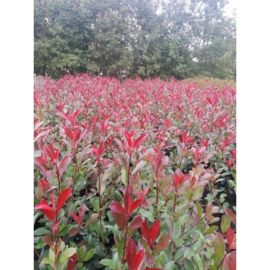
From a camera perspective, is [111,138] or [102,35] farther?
[102,35]

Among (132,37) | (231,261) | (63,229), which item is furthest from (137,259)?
(132,37)

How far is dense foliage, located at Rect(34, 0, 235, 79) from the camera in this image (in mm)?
1861

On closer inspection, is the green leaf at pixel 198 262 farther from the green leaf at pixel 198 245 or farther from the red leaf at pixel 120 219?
the red leaf at pixel 120 219

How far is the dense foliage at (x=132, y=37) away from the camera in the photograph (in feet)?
6.11

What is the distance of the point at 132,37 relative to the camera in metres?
4.39

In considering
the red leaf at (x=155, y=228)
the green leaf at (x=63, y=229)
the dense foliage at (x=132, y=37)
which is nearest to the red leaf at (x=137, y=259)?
the red leaf at (x=155, y=228)

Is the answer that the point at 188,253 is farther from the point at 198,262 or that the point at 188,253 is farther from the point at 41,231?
the point at 41,231

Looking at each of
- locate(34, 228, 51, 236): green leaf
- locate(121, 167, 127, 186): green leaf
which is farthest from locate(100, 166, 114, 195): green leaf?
locate(34, 228, 51, 236): green leaf
